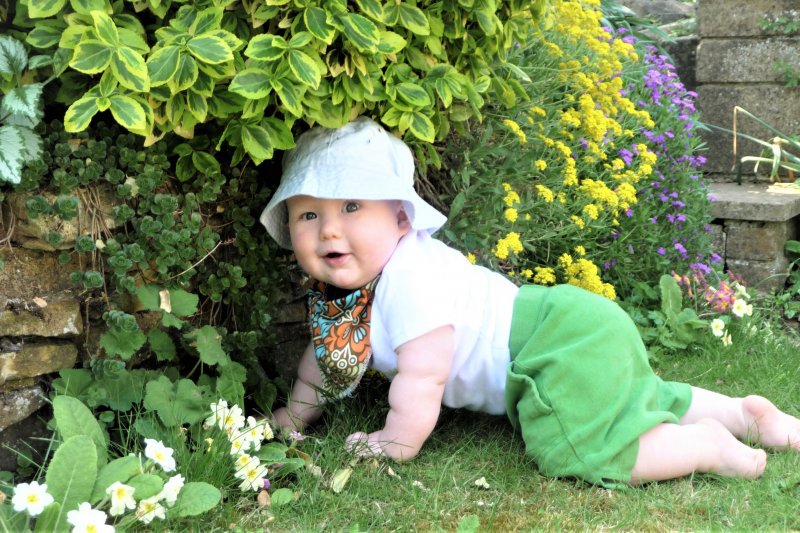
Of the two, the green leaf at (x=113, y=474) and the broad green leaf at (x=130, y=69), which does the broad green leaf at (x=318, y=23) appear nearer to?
the broad green leaf at (x=130, y=69)

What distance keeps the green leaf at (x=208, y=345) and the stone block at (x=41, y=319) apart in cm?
31

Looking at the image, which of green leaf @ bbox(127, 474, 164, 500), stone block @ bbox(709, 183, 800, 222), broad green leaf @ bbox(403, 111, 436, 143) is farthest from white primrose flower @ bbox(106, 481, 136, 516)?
stone block @ bbox(709, 183, 800, 222)

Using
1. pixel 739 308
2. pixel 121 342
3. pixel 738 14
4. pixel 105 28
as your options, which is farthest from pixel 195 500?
pixel 738 14

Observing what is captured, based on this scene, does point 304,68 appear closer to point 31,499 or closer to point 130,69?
point 130,69

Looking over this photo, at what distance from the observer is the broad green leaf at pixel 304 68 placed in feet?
6.52

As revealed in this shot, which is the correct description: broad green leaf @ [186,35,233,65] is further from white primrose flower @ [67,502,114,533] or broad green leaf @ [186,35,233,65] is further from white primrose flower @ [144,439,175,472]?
white primrose flower @ [67,502,114,533]

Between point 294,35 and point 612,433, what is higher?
point 294,35

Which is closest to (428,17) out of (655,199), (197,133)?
(197,133)

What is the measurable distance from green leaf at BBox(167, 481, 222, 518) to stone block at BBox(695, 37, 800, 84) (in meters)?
4.35

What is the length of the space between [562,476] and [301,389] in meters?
0.84

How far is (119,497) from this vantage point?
1.78 meters

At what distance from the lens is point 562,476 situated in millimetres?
2293

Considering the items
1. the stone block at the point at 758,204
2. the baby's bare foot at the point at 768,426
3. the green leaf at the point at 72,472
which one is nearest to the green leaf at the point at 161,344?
the green leaf at the point at 72,472

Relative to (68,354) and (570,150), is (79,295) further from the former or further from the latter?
(570,150)
